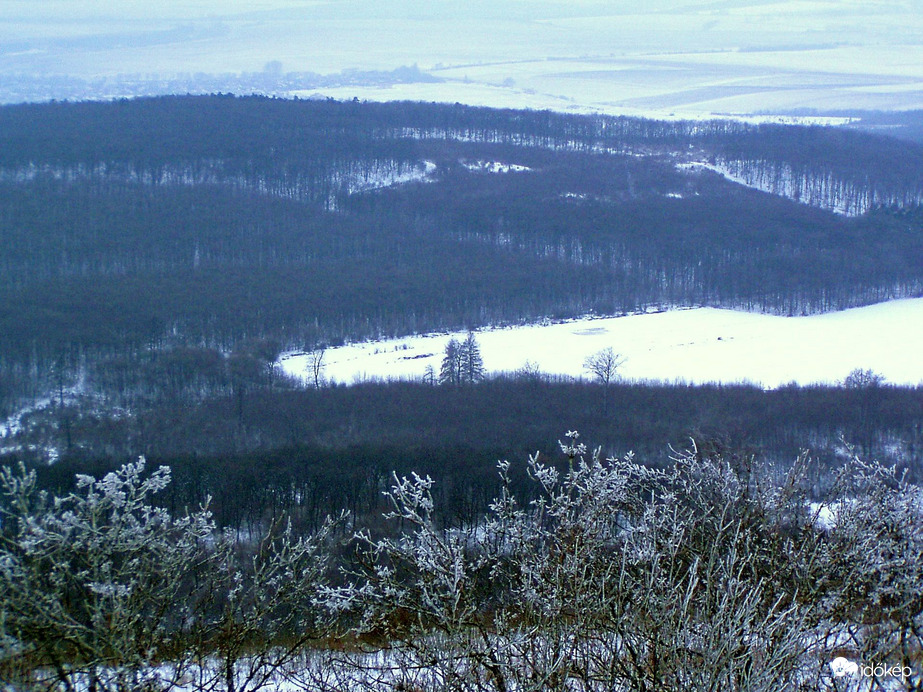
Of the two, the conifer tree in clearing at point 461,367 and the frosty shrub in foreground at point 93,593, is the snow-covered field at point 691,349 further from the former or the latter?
the frosty shrub in foreground at point 93,593

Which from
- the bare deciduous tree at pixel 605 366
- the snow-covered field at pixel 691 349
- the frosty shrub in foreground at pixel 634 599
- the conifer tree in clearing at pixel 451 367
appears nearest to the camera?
the frosty shrub in foreground at pixel 634 599

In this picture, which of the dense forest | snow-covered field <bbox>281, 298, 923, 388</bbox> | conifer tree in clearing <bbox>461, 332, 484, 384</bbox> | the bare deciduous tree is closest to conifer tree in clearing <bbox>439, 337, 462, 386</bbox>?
conifer tree in clearing <bbox>461, 332, 484, 384</bbox>

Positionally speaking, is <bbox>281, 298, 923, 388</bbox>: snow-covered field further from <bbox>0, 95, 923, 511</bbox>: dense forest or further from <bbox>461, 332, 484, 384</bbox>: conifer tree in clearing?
<bbox>0, 95, 923, 511</bbox>: dense forest

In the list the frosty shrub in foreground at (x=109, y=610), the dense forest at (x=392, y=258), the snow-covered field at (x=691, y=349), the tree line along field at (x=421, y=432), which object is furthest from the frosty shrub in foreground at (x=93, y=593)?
the snow-covered field at (x=691, y=349)

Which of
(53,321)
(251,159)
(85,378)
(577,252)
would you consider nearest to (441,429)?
(85,378)

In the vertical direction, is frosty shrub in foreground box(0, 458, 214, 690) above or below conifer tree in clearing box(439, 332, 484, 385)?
above

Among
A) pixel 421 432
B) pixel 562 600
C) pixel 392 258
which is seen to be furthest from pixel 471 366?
pixel 562 600
